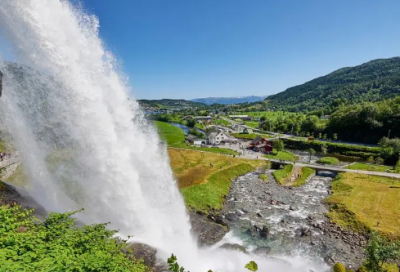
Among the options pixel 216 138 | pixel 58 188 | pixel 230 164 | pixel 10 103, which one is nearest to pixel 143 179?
pixel 58 188

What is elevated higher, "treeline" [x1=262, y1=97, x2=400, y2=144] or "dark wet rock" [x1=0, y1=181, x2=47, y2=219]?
"dark wet rock" [x1=0, y1=181, x2=47, y2=219]

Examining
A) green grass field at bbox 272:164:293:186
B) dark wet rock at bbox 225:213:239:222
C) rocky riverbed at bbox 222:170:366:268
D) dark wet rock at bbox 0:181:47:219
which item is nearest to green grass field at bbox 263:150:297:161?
green grass field at bbox 272:164:293:186

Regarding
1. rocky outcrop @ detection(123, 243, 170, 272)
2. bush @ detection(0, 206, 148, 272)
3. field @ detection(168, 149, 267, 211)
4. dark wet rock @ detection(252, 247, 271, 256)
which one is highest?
bush @ detection(0, 206, 148, 272)

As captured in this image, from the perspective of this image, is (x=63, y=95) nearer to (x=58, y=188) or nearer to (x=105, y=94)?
(x=105, y=94)

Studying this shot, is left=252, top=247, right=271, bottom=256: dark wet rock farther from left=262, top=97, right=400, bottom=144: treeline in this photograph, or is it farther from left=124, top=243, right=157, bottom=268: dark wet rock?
left=262, top=97, right=400, bottom=144: treeline

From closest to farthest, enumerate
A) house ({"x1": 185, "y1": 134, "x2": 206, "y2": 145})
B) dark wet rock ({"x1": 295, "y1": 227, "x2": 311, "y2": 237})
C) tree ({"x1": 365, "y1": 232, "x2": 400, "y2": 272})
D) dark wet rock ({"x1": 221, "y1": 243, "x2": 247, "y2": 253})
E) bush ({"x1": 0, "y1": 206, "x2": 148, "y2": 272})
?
1. bush ({"x1": 0, "y1": 206, "x2": 148, "y2": 272})
2. tree ({"x1": 365, "y1": 232, "x2": 400, "y2": 272})
3. dark wet rock ({"x1": 221, "y1": 243, "x2": 247, "y2": 253})
4. dark wet rock ({"x1": 295, "y1": 227, "x2": 311, "y2": 237})
5. house ({"x1": 185, "y1": 134, "x2": 206, "y2": 145})

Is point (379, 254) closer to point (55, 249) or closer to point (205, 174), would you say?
point (55, 249)

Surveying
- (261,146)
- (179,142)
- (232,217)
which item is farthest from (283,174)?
(179,142)
